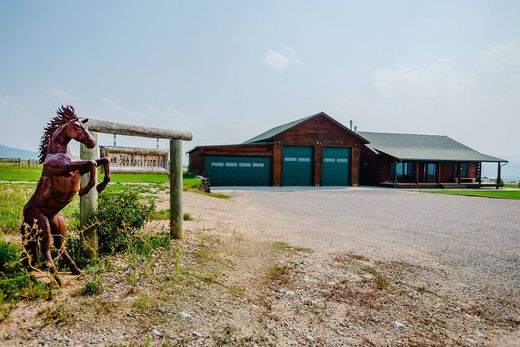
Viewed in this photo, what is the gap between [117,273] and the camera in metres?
4.10

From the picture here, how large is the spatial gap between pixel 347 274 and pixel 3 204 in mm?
7951

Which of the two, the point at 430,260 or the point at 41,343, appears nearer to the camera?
the point at 41,343

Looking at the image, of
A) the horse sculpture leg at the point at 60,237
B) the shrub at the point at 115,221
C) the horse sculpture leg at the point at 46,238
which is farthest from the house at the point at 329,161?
the horse sculpture leg at the point at 46,238

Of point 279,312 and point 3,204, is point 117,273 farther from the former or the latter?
point 3,204

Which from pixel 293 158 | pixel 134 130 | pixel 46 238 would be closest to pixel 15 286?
pixel 46 238

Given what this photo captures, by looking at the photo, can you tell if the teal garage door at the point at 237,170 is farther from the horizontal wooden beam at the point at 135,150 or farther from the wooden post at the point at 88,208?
the wooden post at the point at 88,208

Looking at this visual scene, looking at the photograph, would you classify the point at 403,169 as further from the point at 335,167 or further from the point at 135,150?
the point at 135,150

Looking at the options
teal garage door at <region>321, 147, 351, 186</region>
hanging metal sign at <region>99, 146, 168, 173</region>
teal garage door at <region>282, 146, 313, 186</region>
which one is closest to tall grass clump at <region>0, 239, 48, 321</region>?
hanging metal sign at <region>99, 146, 168, 173</region>

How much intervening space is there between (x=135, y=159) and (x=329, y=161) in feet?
89.9

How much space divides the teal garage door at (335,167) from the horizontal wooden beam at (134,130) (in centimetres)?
2587

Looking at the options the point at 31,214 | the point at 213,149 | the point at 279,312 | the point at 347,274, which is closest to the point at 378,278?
the point at 347,274

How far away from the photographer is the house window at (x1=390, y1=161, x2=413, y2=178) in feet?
107

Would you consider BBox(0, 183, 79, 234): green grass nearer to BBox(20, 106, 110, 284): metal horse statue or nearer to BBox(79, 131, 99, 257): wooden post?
BBox(79, 131, 99, 257): wooden post

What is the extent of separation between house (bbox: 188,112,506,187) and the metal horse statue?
76.1 ft
